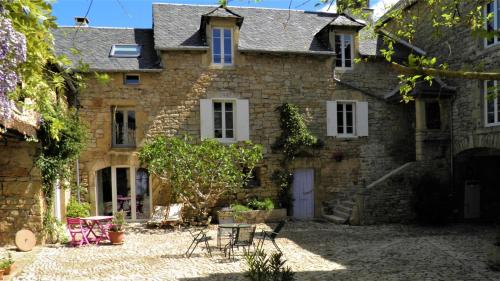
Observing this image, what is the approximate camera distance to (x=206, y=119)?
1158cm

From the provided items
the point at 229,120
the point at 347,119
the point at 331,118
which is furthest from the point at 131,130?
the point at 347,119

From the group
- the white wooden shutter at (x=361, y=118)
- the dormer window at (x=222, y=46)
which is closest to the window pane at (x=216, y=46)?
the dormer window at (x=222, y=46)

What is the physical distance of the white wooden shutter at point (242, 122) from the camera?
11.8m

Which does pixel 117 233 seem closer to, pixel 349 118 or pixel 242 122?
pixel 242 122

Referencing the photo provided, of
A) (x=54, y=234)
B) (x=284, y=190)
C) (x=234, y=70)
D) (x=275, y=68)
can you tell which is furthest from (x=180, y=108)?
(x=54, y=234)

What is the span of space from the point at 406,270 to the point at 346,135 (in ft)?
22.2

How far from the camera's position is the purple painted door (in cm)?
1242

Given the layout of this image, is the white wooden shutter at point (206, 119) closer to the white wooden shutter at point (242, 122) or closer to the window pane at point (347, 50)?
the white wooden shutter at point (242, 122)

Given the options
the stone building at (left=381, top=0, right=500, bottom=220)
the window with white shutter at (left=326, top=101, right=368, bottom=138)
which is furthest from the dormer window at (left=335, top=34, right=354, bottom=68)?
the stone building at (left=381, top=0, right=500, bottom=220)

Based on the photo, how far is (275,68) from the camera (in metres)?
12.1

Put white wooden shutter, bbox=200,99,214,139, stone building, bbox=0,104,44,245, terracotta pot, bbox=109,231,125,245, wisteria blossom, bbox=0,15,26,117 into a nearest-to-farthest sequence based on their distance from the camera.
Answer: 1. wisteria blossom, bbox=0,15,26,117
2. stone building, bbox=0,104,44,245
3. terracotta pot, bbox=109,231,125,245
4. white wooden shutter, bbox=200,99,214,139

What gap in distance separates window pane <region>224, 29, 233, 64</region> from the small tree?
8.67 ft

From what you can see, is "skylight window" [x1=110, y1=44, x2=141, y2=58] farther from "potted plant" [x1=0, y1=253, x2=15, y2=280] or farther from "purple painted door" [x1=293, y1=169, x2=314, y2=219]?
"potted plant" [x1=0, y1=253, x2=15, y2=280]

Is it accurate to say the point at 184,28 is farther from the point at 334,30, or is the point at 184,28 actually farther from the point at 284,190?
the point at 284,190
